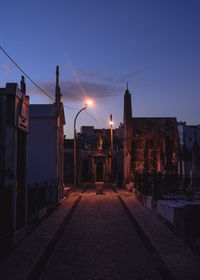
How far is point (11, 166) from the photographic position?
8352 millimetres

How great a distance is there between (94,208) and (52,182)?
3796mm

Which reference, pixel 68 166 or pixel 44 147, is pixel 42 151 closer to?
pixel 44 147

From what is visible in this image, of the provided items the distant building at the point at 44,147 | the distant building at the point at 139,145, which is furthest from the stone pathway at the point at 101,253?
the distant building at the point at 139,145

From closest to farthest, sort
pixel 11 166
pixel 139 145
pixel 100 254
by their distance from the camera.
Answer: pixel 100 254 < pixel 11 166 < pixel 139 145

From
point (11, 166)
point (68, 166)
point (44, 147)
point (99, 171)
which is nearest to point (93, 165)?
point (99, 171)

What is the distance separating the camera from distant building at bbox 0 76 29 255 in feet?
25.4

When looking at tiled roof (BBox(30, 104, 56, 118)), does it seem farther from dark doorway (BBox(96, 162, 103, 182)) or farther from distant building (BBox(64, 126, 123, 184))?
dark doorway (BBox(96, 162, 103, 182))

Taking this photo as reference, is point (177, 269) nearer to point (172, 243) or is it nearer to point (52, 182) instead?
point (172, 243)

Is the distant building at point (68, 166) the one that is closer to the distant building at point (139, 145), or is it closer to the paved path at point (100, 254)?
the distant building at point (139, 145)

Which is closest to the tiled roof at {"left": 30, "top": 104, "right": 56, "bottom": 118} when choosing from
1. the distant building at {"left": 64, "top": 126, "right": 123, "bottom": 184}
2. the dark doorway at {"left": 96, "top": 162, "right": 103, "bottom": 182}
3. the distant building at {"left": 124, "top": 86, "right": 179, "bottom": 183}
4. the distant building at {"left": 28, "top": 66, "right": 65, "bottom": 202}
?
the distant building at {"left": 28, "top": 66, "right": 65, "bottom": 202}

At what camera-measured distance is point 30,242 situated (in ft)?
28.0

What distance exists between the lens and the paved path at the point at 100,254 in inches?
229

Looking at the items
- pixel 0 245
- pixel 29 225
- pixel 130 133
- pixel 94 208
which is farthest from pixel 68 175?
pixel 0 245

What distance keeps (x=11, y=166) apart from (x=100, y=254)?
10.1 ft
